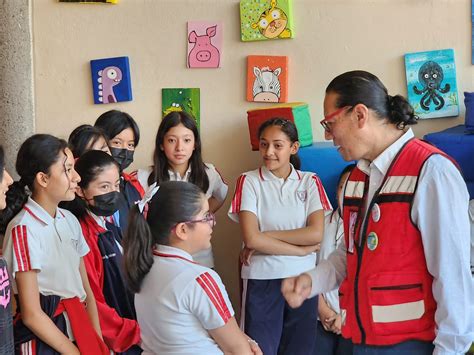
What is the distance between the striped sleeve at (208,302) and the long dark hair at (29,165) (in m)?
0.86

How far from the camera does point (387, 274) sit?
64.7 inches

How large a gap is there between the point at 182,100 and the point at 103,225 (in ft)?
4.85

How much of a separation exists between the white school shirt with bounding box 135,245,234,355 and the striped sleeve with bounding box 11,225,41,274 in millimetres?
489

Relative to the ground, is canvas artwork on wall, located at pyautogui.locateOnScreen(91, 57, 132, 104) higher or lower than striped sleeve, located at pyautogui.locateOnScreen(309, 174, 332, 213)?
higher

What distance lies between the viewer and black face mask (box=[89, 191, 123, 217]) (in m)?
2.65

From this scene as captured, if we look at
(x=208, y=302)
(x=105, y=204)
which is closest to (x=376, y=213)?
(x=208, y=302)

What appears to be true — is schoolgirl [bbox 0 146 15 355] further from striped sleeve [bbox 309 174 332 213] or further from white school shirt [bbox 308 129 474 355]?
striped sleeve [bbox 309 174 332 213]

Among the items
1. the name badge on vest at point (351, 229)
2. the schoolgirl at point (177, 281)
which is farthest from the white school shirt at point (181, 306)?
the name badge on vest at point (351, 229)

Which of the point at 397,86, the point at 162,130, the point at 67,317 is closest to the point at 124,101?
the point at 162,130

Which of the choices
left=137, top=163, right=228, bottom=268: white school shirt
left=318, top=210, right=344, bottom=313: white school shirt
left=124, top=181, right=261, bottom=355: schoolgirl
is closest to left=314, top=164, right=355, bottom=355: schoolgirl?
left=318, top=210, right=344, bottom=313: white school shirt

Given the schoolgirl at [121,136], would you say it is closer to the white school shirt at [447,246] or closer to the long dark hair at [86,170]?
the long dark hair at [86,170]

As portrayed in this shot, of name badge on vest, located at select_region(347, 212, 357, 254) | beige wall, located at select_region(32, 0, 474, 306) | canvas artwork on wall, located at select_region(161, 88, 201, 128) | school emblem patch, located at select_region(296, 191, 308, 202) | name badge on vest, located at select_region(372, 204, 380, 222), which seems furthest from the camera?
canvas artwork on wall, located at select_region(161, 88, 201, 128)

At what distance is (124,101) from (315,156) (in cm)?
129

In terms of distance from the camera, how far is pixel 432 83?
143 inches
